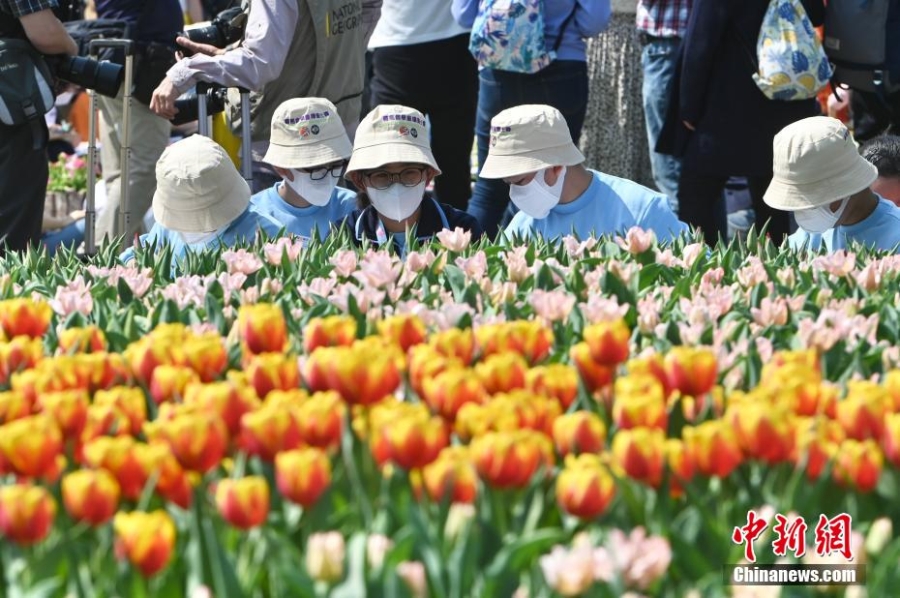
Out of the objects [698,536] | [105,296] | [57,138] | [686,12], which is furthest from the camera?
[57,138]

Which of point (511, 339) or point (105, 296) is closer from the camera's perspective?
point (511, 339)

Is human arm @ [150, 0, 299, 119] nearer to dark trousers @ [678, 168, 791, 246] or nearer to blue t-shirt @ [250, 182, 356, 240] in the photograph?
blue t-shirt @ [250, 182, 356, 240]

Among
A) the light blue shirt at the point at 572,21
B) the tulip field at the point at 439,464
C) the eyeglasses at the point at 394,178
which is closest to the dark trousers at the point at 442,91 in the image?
the light blue shirt at the point at 572,21

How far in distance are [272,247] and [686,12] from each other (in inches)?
135

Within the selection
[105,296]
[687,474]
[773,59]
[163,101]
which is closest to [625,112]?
[773,59]

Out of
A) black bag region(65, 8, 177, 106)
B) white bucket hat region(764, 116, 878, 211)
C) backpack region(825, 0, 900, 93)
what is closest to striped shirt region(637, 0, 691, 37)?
backpack region(825, 0, 900, 93)

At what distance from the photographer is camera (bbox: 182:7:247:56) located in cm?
639

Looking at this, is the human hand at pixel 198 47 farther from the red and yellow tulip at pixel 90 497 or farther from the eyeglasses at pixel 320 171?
the red and yellow tulip at pixel 90 497

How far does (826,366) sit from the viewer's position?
234cm

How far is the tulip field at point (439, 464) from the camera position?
62.1 inches

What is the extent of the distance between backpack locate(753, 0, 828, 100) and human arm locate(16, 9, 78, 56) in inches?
110

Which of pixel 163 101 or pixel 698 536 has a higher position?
pixel 698 536

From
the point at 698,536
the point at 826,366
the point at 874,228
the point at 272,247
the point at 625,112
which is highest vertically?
the point at 698,536

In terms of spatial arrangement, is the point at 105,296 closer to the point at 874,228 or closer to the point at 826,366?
the point at 826,366
